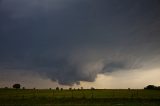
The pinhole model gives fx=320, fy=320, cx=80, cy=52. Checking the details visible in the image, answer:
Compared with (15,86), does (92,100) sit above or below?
below

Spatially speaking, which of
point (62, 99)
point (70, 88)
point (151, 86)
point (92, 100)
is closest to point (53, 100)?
point (62, 99)

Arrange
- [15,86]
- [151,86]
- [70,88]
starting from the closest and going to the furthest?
[70,88]
[151,86]
[15,86]

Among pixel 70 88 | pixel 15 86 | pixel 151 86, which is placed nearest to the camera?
pixel 70 88

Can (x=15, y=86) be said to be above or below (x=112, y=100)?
above

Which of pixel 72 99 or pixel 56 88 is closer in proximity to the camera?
pixel 72 99

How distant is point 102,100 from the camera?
7244cm

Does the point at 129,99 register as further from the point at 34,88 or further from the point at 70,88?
the point at 34,88

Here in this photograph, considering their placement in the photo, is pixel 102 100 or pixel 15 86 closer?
pixel 102 100

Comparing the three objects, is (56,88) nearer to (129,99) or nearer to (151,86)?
(151,86)

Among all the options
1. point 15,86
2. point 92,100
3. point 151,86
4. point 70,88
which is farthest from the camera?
point 15,86

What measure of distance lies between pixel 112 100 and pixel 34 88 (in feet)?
221

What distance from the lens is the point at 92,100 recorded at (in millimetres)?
72375

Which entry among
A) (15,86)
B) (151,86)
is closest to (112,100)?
(151,86)

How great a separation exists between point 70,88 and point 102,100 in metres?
56.6
